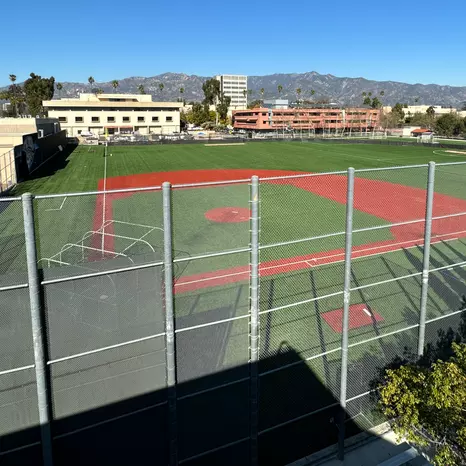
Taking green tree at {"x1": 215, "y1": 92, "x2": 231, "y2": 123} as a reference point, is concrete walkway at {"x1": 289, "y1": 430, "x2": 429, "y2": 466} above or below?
below

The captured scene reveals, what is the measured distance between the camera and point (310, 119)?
138 m

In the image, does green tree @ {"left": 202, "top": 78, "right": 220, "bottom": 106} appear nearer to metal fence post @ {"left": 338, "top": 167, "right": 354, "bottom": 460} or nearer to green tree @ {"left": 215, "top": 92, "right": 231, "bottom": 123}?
green tree @ {"left": 215, "top": 92, "right": 231, "bottom": 123}

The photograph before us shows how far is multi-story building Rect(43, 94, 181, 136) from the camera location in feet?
385

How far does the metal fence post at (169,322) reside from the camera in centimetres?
564

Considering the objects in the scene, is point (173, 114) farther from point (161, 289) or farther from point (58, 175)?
point (161, 289)

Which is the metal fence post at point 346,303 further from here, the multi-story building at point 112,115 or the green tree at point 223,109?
the green tree at point 223,109

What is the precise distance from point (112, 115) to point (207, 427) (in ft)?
406

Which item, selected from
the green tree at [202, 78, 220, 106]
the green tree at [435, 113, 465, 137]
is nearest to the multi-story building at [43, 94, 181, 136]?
the green tree at [202, 78, 220, 106]

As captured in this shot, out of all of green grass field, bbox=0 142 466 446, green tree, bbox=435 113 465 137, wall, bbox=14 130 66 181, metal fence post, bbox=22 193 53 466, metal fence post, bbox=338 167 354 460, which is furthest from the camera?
green tree, bbox=435 113 465 137

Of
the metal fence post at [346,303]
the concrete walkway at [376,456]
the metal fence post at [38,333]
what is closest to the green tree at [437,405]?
the concrete walkway at [376,456]

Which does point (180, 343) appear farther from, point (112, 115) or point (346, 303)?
point (112, 115)

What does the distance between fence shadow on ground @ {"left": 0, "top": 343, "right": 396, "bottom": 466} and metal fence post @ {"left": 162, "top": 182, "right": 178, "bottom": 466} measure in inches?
9.0

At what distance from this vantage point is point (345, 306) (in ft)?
24.5

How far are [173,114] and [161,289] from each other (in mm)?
125638
